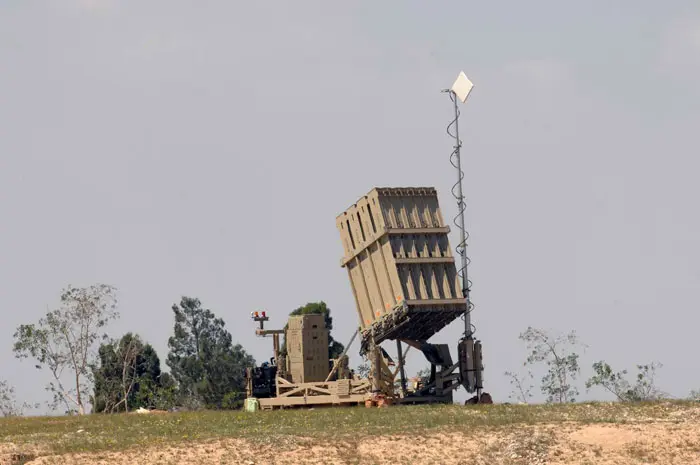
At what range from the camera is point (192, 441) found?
28609 mm

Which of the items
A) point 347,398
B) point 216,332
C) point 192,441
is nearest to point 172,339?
point 216,332

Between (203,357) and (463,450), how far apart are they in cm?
5502

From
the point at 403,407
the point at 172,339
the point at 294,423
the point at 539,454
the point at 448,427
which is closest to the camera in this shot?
the point at 539,454

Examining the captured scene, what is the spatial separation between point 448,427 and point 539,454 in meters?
2.77

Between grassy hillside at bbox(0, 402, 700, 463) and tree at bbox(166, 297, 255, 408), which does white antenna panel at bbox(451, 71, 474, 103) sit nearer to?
grassy hillside at bbox(0, 402, 700, 463)

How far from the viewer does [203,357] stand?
81.2 metres

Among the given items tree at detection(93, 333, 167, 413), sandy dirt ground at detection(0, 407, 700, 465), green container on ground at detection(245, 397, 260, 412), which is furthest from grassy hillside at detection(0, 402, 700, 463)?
tree at detection(93, 333, 167, 413)

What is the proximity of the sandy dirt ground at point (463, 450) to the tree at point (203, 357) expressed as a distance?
49601 mm

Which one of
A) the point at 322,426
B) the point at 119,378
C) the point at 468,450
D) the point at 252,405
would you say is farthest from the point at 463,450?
the point at 119,378

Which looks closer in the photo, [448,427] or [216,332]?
[448,427]

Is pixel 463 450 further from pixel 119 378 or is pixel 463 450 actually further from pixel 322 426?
pixel 119 378

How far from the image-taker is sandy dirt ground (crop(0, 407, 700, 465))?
2681 centimetres

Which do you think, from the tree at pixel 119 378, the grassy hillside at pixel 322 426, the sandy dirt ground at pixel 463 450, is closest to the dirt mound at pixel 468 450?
the sandy dirt ground at pixel 463 450

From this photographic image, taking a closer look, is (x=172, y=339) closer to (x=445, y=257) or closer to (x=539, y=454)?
(x=445, y=257)
